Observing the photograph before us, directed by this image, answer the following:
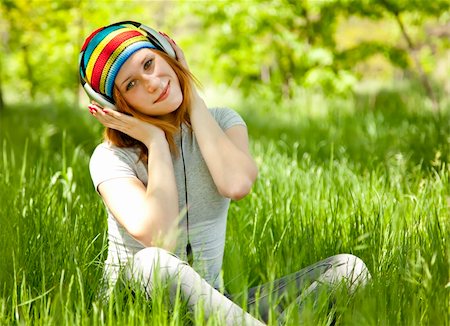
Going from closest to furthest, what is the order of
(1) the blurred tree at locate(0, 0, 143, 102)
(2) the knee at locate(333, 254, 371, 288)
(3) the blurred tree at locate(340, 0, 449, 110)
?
(2) the knee at locate(333, 254, 371, 288), (3) the blurred tree at locate(340, 0, 449, 110), (1) the blurred tree at locate(0, 0, 143, 102)

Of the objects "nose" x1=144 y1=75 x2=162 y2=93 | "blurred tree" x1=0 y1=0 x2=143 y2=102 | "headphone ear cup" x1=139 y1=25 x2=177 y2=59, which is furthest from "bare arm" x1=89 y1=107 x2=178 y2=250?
"blurred tree" x1=0 y1=0 x2=143 y2=102

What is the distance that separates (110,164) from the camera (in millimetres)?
2045

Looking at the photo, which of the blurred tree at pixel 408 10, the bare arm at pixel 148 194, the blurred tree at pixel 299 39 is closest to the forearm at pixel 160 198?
the bare arm at pixel 148 194

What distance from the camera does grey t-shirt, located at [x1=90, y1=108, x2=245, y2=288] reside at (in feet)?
6.79

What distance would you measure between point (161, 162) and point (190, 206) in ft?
0.60

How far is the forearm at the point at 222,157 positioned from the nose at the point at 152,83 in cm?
16

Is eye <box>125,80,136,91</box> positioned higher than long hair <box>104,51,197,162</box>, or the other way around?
eye <box>125,80,136,91</box>

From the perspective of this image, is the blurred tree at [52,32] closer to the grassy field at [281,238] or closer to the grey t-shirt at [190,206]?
the grassy field at [281,238]

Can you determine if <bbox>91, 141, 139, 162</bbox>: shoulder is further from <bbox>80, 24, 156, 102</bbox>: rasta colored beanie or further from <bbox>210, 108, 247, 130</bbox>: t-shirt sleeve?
<bbox>210, 108, 247, 130</bbox>: t-shirt sleeve

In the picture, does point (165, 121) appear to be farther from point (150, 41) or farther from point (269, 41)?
point (269, 41)

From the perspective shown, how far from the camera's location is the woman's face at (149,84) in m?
2.06

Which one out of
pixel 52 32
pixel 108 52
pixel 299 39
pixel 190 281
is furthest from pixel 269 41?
pixel 190 281

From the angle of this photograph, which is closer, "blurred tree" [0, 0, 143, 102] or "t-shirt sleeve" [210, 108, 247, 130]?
"t-shirt sleeve" [210, 108, 247, 130]

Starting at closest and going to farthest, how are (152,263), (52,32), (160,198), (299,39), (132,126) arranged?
(152,263), (160,198), (132,126), (299,39), (52,32)
